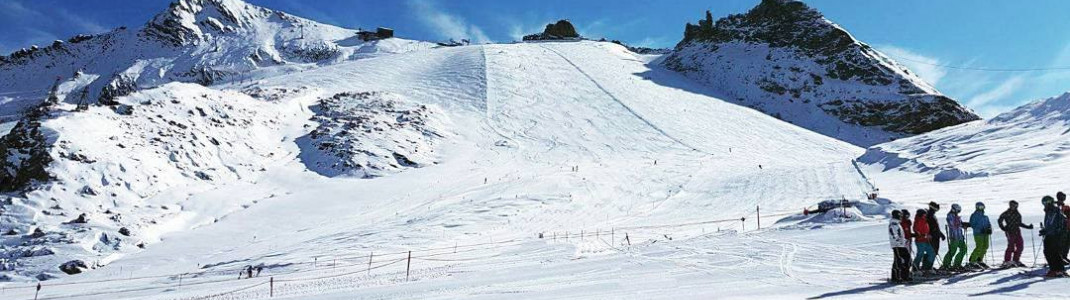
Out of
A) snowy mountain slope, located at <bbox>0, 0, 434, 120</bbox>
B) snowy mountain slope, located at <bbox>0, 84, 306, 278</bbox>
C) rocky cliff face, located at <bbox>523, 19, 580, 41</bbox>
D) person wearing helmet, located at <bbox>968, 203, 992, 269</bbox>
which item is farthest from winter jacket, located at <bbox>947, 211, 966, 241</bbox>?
rocky cliff face, located at <bbox>523, 19, 580, 41</bbox>

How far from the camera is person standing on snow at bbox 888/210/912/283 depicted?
9977 millimetres

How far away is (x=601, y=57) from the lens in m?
84.4

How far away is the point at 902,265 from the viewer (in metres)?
10.1

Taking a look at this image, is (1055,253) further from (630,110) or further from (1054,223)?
(630,110)

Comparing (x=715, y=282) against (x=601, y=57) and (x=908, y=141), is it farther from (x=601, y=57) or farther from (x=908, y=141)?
(x=601, y=57)

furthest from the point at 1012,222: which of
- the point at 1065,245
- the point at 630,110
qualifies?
the point at 630,110

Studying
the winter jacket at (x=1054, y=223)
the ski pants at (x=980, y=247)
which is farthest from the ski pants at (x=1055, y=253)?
the ski pants at (x=980, y=247)

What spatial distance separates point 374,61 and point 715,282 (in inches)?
2749

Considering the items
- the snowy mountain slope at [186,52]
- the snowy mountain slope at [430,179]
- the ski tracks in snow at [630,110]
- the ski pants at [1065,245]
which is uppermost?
the snowy mountain slope at [186,52]

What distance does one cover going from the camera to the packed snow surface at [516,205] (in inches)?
511

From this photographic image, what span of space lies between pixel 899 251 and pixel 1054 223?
93.6 inches

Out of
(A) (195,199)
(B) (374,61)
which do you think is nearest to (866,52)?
(B) (374,61)

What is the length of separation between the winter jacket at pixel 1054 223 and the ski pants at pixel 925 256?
1540 mm

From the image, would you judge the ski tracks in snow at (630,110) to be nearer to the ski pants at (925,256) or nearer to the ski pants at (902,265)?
the ski pants at (925,256)
